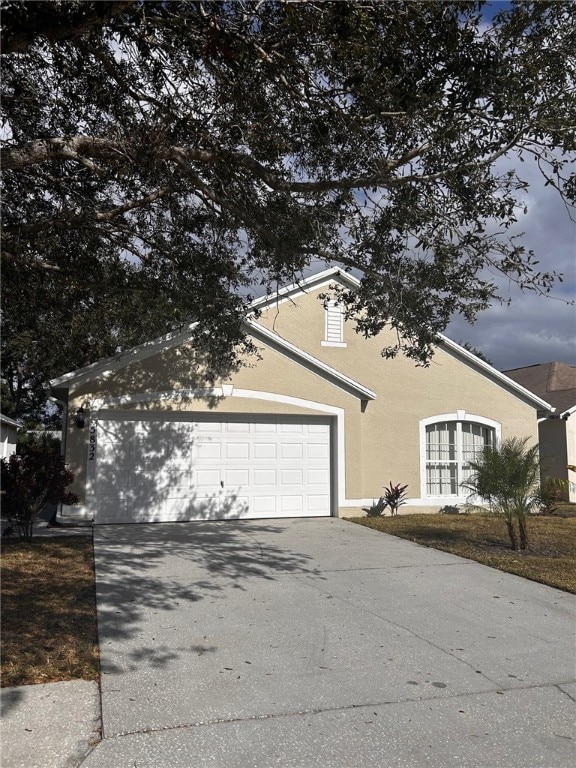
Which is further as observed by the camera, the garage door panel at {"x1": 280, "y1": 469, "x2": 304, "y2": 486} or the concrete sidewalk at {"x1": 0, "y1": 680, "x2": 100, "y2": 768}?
the garage door panel at {"x1": 280, "y1": 469, "x2": 304, "y2": 486}

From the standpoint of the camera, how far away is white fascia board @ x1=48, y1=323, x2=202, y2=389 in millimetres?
12844

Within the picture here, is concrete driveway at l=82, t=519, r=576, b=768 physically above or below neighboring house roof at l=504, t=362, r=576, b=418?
below

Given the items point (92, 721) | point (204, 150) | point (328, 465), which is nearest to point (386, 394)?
point (328, 465)

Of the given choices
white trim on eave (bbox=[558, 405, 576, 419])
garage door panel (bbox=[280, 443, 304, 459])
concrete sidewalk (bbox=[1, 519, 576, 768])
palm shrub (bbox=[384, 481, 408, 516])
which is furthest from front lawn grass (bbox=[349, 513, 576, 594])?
white trim on eave (bbox=[558, 405, 576, 419])

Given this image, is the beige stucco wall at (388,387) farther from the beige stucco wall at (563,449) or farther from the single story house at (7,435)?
the single story house at (7,435)

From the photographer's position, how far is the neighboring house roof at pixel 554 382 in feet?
68.0

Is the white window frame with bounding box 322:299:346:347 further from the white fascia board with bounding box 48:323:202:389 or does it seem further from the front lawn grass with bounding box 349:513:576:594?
the front lawn grass with bounding box 349:513:576:594

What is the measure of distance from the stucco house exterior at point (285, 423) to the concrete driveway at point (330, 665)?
157 inches

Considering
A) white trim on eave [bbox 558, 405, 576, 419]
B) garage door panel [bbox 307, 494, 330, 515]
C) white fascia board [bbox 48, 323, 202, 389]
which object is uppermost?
white fascia board [bbox 48, 323, 202, 389]

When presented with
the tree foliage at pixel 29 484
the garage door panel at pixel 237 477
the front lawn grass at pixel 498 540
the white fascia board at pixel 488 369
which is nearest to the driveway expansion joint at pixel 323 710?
the front lawn grass at pixel 498 540

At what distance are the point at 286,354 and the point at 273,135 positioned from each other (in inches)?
296

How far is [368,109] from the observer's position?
6953 millimetres

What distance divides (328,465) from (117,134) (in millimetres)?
9445

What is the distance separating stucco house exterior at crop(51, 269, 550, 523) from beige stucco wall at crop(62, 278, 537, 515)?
27 millimetres
